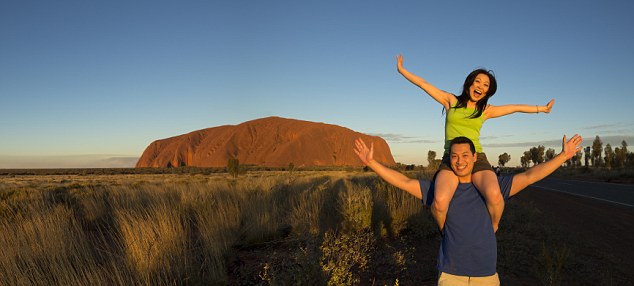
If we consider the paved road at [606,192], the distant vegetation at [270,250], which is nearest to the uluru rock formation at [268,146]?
the paved road at [606,192]

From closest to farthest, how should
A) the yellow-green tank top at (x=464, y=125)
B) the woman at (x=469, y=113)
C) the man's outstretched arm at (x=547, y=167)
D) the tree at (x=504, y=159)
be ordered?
1. the man's outstretched arm at (x=547, y=167)
2. the woman at (x=469, y=113)
3. the yellow-green tank top at (x=464, y=125)
4. the tree at (x=504, y=159)

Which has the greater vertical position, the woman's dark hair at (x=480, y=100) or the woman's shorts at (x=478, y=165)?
the woman's dark hair at (x=480, y=100)

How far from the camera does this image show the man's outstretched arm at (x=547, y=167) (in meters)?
2.46

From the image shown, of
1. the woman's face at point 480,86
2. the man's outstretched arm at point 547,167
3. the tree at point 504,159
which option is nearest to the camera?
the man's outstretched arm at point 547,167

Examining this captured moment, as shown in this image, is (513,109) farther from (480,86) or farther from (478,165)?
(478,165)

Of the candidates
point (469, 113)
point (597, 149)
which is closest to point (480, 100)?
point (469, 113)

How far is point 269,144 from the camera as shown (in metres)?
119

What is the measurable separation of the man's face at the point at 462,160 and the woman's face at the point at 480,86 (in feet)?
2.57

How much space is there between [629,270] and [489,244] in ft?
16.8

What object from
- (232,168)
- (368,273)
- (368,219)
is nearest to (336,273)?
(368,273)

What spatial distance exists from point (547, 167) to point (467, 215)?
1.75 ft

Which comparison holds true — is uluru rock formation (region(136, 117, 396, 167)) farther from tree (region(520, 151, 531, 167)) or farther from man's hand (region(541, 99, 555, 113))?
man's hand (region(541, 99, 555, 113))

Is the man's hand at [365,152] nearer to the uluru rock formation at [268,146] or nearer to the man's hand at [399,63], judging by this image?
the man's hand at [399,63]

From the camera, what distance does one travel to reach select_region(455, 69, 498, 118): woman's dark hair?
324cm
